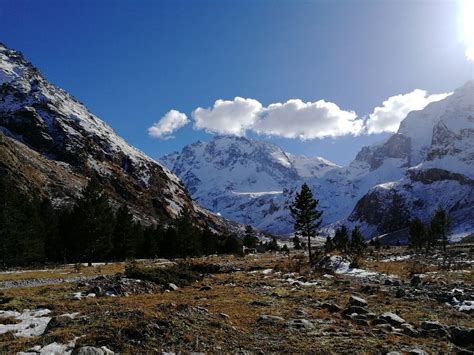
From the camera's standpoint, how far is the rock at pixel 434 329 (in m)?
15.2

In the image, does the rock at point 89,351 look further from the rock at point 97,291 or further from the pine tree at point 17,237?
the pine tree at point 17,237

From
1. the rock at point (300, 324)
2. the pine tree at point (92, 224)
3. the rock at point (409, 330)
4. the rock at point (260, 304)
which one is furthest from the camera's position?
the pine tree at point (92, 224)

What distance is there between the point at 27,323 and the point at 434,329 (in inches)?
628

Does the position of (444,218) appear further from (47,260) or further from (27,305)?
(27,305)

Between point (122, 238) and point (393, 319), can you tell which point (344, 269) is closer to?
point (393, 319)

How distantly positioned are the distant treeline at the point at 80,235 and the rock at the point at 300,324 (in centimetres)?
4946

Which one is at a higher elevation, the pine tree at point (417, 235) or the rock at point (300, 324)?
the pine tree at point (417, 235)

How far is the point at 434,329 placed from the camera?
1562 cm

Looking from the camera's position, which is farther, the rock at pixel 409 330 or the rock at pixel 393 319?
the rock at pixel 393 319

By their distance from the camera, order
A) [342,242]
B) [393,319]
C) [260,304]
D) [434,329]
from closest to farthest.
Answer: [434,329], [393,319], [260,304], [342,242]

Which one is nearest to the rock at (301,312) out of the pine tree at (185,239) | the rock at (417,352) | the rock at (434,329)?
the rock at (434,329)

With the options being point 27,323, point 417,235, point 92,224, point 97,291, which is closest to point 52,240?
point 92,224

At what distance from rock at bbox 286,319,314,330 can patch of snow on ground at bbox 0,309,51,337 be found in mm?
9535

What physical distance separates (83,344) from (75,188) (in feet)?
631
